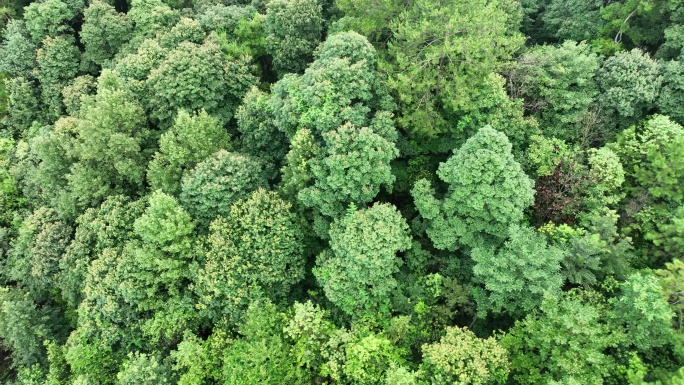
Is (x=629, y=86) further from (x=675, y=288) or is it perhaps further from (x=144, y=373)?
(x=144, y=373)

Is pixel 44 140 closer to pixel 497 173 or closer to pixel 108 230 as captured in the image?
pixel 108 230

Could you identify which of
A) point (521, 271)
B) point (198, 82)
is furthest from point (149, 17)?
point (521, 271)

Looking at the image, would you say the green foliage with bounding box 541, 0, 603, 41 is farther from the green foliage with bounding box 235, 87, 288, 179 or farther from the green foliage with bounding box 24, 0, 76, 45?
the green foliage with bounding box 24, 0, 76, 45

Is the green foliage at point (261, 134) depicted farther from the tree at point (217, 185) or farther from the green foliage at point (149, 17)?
the green foliage at point (149, 17)

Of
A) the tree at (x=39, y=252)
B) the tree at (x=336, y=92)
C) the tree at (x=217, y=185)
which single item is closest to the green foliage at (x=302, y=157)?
the tree at (x=336, y=92)

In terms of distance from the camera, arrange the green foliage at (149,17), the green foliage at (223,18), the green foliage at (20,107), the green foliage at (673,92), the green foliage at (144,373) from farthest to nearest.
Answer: the green foliage at (20,107), the green foliage at (149,17), the green foliage at (223,18), the green foliage at (673,92), the green foliage at (144,373)

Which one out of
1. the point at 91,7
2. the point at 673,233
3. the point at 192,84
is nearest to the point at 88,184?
the point at 192,84
